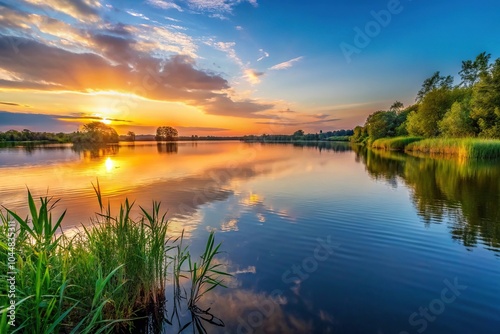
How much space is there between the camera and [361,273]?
6262mm

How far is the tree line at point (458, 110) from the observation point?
133 feet

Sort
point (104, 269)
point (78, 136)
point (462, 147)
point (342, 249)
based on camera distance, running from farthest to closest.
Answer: point (78, 136) → point (462, 147) → point (342, 249) → point (104, 269)

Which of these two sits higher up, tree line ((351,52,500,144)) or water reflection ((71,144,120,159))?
tree line ((351,52,500,144))

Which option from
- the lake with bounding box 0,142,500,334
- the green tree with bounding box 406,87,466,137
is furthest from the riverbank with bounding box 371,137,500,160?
the lake with bounding box 0,142,500,334

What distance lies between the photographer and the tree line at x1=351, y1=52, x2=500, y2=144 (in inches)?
1599

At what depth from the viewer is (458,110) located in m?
45.0

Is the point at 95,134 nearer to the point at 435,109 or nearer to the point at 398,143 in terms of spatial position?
the point at 398,143

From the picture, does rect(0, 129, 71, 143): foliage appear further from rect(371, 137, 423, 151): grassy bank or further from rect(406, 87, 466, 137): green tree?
rect(406, 87, 466, 137): green tree

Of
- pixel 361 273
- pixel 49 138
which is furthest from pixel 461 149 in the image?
pixel 49 138

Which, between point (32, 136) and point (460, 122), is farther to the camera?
point (32, 136)

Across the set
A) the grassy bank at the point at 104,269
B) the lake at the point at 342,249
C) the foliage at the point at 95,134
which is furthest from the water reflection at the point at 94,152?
the grassy bank at the point at 104,269

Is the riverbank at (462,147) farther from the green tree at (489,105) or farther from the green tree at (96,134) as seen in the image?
the green tree at (96,134)

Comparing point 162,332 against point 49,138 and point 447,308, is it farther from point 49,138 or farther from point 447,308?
point 49,138

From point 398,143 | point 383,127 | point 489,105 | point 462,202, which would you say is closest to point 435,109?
point 398,143
